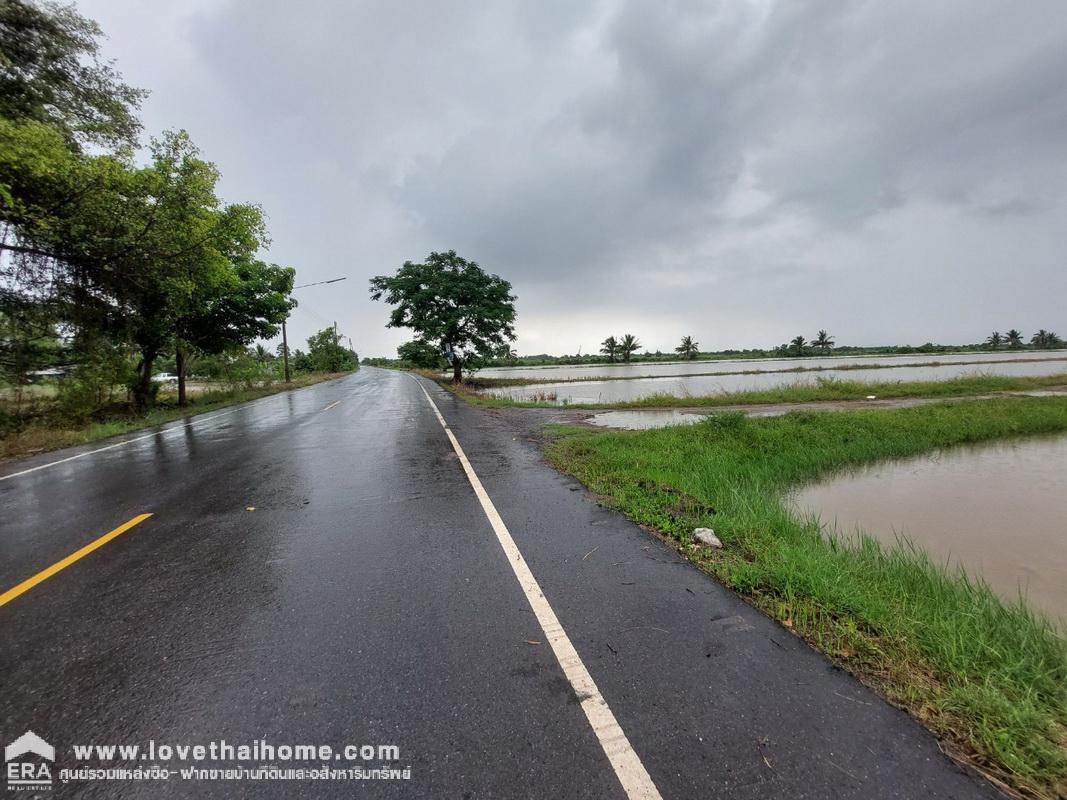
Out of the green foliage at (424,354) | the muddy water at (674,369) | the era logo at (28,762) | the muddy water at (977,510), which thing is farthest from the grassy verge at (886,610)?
the muddy water at (674,369)

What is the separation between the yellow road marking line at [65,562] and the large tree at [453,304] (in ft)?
71.7

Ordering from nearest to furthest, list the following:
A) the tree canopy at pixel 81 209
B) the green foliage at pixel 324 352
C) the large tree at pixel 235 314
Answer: the tree canopy at pixel 81 209
the large tree at pixel 235 314
the green foliage at pixel 324 352

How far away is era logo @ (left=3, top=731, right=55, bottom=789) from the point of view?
1.72m

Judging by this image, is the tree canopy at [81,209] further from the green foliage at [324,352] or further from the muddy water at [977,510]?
the green foliage at [324,352]

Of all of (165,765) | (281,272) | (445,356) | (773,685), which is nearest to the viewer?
(165,765)

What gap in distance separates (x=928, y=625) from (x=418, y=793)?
3163mm

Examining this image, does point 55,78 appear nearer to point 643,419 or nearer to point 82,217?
point 82,217

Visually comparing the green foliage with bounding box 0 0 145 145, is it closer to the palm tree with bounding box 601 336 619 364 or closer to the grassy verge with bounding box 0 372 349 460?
the grassy verge with bounding box 0 372 349 460

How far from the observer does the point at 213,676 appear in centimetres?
232

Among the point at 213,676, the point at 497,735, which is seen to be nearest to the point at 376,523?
the point at 213,676

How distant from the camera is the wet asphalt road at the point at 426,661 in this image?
1739 mm

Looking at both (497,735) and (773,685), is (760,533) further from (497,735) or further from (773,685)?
(497,735)

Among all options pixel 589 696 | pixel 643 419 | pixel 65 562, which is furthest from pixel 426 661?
pixel 643 419

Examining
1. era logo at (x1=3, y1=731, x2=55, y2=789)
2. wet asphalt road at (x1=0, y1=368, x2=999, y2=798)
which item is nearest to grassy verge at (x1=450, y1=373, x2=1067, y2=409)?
wet asphalt road at (x1=0, y1=368, x2=999, y2=798)
